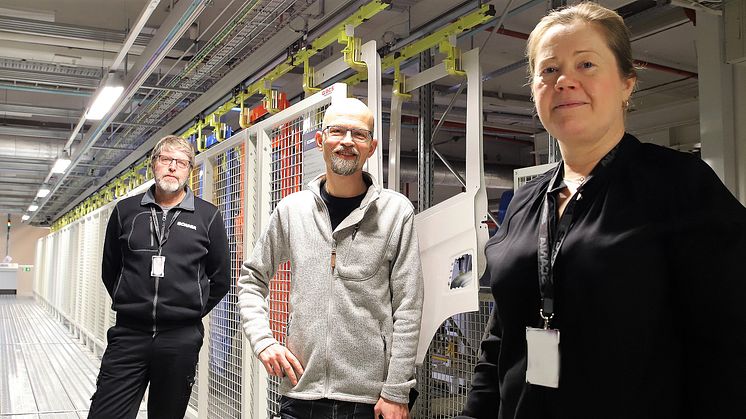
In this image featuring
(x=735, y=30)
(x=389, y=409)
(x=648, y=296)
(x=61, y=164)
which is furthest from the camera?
(x=61, y=164)

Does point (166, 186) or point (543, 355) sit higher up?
point (166, 186)

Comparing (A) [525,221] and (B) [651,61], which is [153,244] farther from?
(B) [651,61]

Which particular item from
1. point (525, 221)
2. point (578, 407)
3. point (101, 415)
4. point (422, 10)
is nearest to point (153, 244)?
point (101, 415)

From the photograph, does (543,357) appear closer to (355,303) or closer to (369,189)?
(355,303)

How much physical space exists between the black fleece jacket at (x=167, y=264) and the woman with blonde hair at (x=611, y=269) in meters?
1.98

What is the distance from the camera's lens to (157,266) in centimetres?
275

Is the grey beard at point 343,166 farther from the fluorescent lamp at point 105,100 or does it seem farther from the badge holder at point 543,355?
the fluorescent lamp at point 105,100

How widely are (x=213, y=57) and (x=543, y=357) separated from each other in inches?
152

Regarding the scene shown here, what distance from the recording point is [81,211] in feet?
44.1

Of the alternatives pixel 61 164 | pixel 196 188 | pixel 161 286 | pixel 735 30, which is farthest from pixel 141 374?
pixel 61 164

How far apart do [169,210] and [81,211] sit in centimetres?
1190

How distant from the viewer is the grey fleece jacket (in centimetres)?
175

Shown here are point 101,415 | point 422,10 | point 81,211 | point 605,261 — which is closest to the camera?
point 605,261

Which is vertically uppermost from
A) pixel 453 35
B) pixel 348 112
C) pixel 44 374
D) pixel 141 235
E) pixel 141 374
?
pixel 453 35
